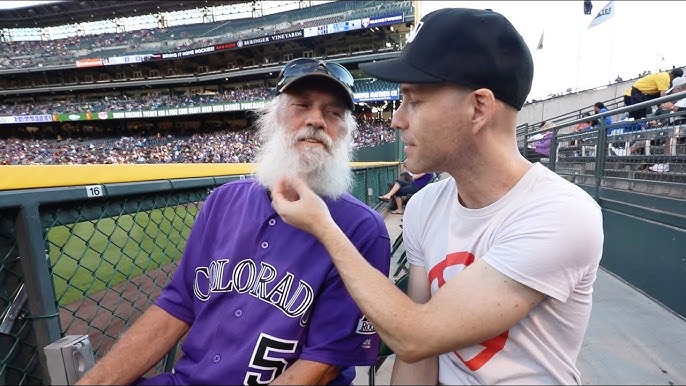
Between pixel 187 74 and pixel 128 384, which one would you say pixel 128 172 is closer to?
pixel 128 384

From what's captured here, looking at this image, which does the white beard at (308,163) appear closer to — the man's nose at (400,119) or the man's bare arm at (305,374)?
the man's nose at (400,119)

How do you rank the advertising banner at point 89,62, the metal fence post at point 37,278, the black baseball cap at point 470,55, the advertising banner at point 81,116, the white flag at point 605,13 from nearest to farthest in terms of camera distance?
the black baseball cap at point 470,55 → the metal fence post at point 37,278 → the white flag at point 605,13 → the advertising banner at point 81,116 → the advertising banner at point 89,62

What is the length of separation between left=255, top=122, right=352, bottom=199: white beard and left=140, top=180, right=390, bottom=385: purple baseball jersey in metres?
0.13

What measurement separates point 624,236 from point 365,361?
372 cm

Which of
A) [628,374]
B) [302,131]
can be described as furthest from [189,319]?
[628,374]

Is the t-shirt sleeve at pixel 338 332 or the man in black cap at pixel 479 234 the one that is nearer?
the man in black cap at pixel 479 234

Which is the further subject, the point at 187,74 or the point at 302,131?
the point at 187,74

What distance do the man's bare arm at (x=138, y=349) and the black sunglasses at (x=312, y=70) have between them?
1184 mm

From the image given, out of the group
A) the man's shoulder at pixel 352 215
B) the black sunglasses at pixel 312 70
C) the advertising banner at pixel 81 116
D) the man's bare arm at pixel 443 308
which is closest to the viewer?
the man's bare arm at pixel 443 308

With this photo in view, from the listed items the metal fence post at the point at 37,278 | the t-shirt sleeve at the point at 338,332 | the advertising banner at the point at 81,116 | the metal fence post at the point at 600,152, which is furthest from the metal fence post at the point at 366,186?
the advertising banner at the point at 81,116

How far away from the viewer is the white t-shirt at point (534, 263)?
1023 millimetres

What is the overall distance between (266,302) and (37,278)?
2.84 ft

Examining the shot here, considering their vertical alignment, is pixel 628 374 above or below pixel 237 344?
below

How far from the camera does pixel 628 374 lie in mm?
2221
